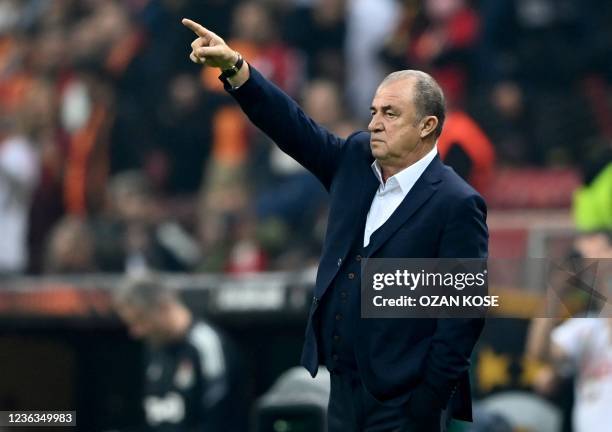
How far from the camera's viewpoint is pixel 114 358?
10172mm

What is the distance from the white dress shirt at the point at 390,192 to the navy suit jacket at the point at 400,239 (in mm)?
24

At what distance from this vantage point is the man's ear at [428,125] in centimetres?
495

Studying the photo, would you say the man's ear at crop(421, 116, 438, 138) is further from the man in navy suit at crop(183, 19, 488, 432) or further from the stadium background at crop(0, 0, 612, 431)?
the stadium background at crop(0, 0, 612, 431)

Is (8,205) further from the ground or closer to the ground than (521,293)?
further from the ground

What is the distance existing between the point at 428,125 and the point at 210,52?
29.8 inches

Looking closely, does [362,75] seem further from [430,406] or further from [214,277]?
[430,406]

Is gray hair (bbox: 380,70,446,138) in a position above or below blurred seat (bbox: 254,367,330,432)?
above

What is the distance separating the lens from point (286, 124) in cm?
503

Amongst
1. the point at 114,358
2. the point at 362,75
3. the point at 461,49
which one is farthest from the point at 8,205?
the point at 461,49

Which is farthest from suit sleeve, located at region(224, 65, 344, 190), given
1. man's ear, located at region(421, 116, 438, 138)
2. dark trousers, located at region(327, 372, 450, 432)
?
dark trousers, located at region(327, 372, 450, 432)

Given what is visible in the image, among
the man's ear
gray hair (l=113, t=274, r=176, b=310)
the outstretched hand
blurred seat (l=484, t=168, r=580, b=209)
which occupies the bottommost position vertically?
the man's ear

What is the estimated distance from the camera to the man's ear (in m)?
4.95

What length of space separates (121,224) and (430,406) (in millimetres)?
6455

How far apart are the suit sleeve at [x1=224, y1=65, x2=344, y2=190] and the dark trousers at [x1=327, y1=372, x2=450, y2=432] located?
0.74m
